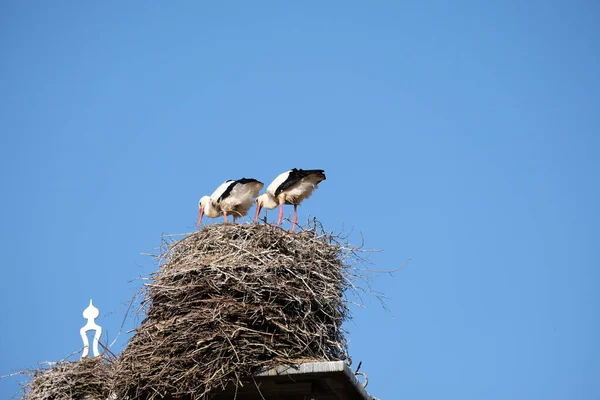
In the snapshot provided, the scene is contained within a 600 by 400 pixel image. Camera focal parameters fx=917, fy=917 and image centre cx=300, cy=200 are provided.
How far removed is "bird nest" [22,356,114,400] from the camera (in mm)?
9570

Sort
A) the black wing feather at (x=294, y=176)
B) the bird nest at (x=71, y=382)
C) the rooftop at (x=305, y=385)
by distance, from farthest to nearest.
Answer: the black wing feather at (x=294, y=176) < the bird nest at (x=71, y=382) < the rooftop at (x=305, y=385)

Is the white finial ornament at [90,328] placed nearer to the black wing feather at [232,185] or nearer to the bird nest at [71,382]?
the bird nest at [71,382]

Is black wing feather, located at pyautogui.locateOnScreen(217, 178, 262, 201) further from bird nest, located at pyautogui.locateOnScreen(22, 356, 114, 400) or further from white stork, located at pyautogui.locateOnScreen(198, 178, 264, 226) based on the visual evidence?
bird nest, located at pyautogui.locateOnScreen(22, 356, 114, 400)

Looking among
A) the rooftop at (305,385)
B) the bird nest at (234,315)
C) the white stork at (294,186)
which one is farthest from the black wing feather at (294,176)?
the rooftop at (305,385)

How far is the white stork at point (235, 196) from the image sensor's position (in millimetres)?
11141

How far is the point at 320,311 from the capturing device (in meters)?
8.38

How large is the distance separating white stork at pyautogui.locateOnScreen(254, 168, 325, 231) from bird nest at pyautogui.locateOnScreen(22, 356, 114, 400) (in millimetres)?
2622

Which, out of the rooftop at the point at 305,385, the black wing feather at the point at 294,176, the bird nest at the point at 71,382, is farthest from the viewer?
the black wing feather at the point at 294,176

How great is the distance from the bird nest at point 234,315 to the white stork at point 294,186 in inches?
86.7

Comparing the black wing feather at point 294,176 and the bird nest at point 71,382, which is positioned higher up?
the black wing feather at point 294,176

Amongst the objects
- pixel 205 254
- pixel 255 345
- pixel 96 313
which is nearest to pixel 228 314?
pixel 255 345

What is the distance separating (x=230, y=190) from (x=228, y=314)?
3490 millimetres

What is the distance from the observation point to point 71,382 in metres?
9.62

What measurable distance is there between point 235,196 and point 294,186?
76 cm
